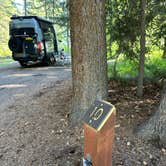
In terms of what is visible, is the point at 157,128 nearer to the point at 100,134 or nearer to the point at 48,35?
the point at 100,134

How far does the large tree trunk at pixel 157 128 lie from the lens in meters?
4.47

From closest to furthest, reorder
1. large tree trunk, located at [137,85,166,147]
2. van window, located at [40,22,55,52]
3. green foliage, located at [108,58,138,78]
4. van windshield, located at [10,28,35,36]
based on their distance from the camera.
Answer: large tree trunk, located at [137,85,166,147]
green foliage, located at [108,58,138,78]
van windshield, located at [10,28,35,36]
van window, located at [40,22,55,52]

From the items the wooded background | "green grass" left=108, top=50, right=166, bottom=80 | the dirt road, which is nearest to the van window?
the wooded background

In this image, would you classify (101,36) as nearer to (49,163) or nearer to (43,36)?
(49,163)

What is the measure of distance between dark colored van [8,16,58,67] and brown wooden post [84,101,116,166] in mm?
13003

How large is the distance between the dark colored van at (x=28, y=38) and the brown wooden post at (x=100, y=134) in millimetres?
13003

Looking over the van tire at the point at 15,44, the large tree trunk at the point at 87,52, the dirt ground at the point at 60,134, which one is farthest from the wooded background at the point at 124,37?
the van tire at the point at 15,44

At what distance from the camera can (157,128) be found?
4527 millimetres

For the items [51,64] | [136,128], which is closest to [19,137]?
[136,128]

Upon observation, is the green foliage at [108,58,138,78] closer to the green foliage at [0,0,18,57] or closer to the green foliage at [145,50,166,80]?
the green foliage at [145,50,166,80]

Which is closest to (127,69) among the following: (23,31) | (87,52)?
(87,52)

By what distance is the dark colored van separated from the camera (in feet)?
49.6

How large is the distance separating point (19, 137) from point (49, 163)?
3.67 ft

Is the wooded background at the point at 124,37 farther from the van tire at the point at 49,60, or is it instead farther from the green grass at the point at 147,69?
the van tire at the point at 49,60
